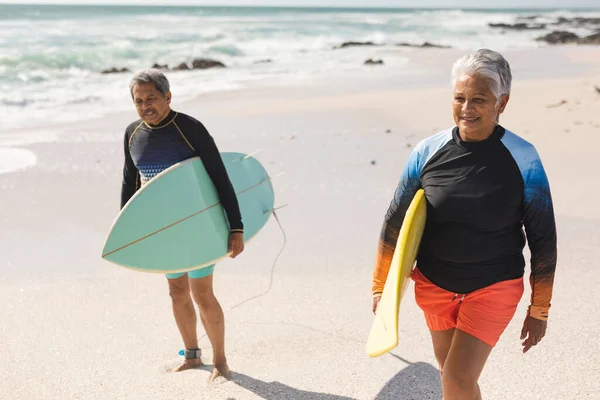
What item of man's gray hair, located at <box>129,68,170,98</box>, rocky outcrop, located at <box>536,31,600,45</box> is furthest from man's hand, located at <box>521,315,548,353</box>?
rocky outcrop, located at <box>536,31,600,45</box>

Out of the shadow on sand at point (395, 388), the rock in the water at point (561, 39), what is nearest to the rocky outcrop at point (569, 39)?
the rock in the water at point (561, 39)

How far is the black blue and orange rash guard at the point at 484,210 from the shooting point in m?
1.97

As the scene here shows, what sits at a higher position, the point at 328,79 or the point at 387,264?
the point at 387,264

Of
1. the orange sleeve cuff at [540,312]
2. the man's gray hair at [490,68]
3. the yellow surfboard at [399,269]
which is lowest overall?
the orange sleeve cuff at [540,312]

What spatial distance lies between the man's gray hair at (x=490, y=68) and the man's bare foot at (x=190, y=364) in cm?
201

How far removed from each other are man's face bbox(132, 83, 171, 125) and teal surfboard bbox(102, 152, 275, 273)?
0.77ft

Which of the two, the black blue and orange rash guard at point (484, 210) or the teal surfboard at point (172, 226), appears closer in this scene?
the black blue and orange rash guard at point (484, 210)

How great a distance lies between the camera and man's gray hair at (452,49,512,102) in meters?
1.90

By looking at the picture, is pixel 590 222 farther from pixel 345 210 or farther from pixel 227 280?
pixel 227 280

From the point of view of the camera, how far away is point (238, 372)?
3.08 m

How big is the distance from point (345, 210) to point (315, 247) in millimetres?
809

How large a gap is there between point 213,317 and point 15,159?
16.5 ft

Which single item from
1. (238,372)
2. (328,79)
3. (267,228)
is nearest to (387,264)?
(238,372)

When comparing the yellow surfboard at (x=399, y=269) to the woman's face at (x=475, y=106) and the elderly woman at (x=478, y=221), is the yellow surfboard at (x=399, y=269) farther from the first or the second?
the woman's face at (x=475, y=106)
